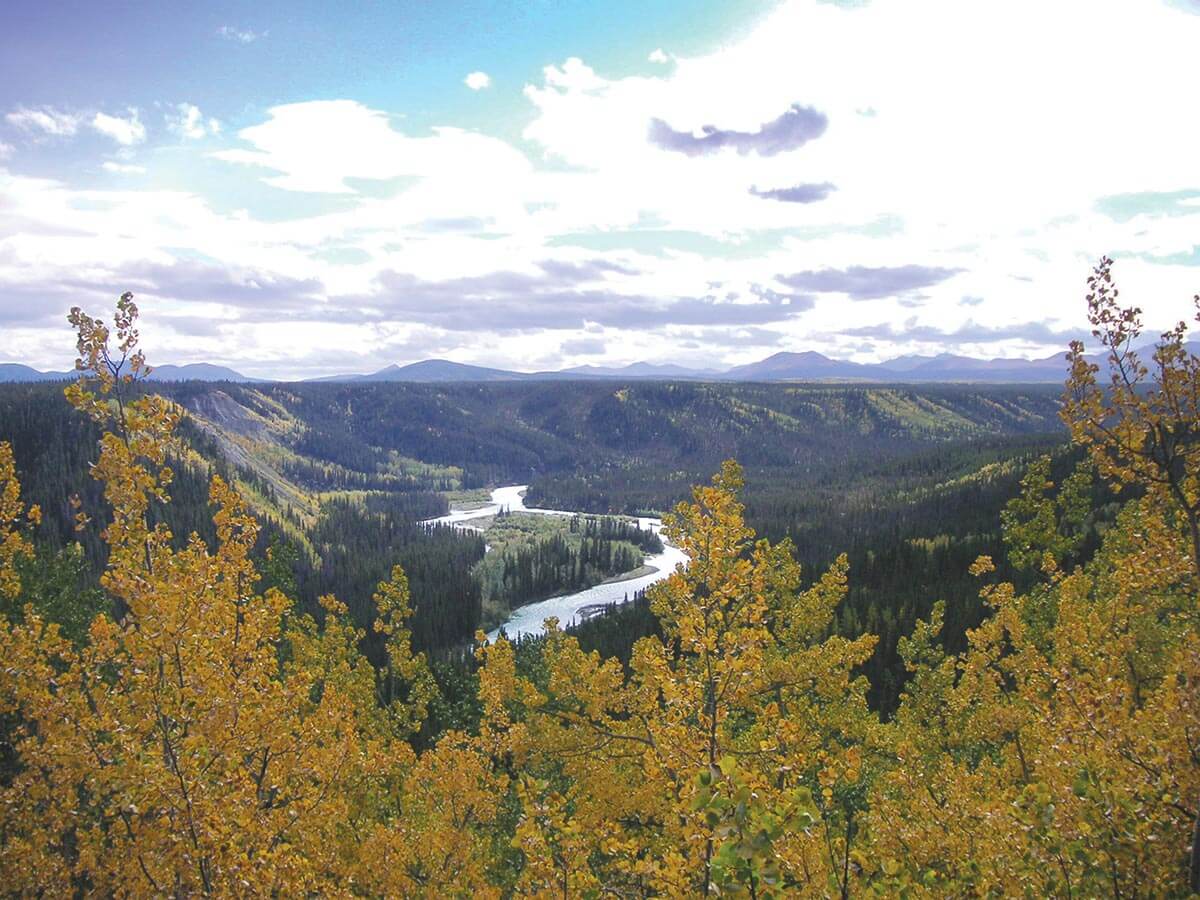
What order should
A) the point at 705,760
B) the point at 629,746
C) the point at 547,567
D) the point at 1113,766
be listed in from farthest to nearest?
the point at 547,567 < the point at 629,746 < the point at 1113,766 < the point at 705,760

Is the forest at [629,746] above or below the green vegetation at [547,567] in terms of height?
above

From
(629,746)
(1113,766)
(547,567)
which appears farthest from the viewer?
(547,567)

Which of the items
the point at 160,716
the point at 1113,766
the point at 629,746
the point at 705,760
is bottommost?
the point at 629,746

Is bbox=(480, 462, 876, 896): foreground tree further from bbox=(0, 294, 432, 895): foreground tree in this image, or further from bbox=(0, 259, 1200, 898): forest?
bbox=(0, 294, 432, 895): foreground tree

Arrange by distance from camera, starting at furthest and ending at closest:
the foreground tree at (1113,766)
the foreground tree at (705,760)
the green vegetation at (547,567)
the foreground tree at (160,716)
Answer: the green vegetation at (547,567)
the foreground tree at (160,716)
the foreground tree at (1113,766)
the foreground tree at (705,760)

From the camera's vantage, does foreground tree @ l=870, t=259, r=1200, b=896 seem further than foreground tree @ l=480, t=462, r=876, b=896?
Yes

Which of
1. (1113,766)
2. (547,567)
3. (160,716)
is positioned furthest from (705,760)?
(547,567)

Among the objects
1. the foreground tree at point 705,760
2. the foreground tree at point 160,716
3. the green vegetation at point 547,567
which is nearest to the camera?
the foreground tree at point 705,760

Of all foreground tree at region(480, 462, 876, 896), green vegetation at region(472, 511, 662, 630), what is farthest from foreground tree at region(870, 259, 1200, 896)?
green vegetation at region(472, 511, 662, 630)

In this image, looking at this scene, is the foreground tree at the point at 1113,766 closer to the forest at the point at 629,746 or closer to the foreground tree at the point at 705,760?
the forest at the point at 629,746

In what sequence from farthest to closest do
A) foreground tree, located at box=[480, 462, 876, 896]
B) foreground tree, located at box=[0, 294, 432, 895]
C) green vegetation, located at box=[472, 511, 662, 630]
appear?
green vegetation, located at box=[472, 511, 662, 630] → foreground tree, located at box=[0, 294, 432, 895] → foreground tree, located at box=[480, 462, 876, 896]

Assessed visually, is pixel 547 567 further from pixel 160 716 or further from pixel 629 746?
pixel 160 716

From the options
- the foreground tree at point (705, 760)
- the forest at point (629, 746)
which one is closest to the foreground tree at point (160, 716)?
the forest at point (629, 746)

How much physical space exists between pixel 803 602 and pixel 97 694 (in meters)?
20.2
